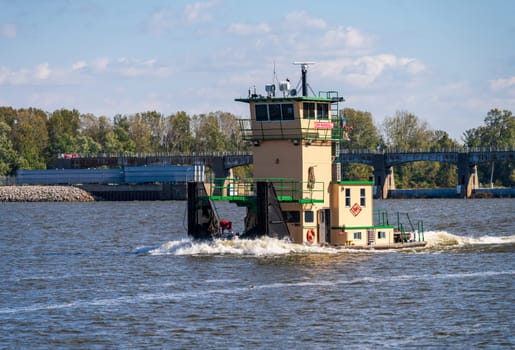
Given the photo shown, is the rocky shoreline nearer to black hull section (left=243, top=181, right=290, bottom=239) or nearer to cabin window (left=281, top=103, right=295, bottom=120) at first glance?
cabin window (left=281, top=103, right=295, bottom=120)

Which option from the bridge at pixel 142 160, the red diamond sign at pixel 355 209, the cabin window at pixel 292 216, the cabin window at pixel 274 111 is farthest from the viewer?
the bridge at pixel 142 160

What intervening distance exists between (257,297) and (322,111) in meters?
15.8

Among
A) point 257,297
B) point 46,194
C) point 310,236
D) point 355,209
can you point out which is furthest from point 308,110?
point 46,194

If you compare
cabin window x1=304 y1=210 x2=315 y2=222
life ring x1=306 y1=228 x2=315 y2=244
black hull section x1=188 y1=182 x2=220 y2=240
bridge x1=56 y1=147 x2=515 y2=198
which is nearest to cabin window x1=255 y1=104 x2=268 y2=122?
black hull section x1=188 y1=182 x2=220 y2=240

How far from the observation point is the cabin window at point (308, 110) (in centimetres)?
5231

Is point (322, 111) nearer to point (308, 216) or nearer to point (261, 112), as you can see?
point (261, 112)

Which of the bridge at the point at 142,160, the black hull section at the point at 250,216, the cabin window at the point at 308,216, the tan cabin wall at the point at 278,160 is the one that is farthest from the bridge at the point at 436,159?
the cabin window at the point at 308,216

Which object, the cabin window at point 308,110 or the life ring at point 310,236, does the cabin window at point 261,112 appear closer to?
the cabin window at point 308,110

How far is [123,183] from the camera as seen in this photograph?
604ft

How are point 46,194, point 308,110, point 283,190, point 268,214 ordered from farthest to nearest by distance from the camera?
point 46,194 → point 308,110 → point 283,190 → point 268,214

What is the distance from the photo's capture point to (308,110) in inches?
2064

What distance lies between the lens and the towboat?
51688 millimetres

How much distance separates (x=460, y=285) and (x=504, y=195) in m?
139

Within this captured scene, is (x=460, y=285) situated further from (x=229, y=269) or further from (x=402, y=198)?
(x=402, y=198)
